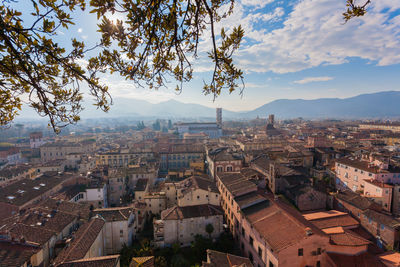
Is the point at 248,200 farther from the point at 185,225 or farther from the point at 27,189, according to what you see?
the point at 27,189

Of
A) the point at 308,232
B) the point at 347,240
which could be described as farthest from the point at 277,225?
the point at 347,240

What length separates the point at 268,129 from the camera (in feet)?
293

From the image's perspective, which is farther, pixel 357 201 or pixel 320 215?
pixel 357 201

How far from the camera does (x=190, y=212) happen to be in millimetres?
20766

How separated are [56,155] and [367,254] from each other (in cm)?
7453

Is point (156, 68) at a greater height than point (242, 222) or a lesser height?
greater

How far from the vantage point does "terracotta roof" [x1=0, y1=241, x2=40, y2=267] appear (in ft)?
43.7

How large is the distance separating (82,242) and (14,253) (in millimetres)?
4315

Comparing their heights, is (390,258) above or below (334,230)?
below

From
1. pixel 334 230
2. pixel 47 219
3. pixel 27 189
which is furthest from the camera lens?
pixel 27 189

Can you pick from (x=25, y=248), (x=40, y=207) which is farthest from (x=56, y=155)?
(x=25, y=248)

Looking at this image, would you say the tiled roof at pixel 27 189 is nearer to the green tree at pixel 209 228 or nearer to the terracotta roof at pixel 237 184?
the green tree at pixel 209 228

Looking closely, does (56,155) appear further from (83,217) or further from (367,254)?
(367,254)

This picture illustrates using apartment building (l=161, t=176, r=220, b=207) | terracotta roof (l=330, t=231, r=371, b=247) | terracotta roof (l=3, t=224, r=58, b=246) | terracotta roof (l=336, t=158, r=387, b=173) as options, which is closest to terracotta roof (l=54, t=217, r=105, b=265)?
terracotta roof (l=3, t=224, r=58, b=246)
